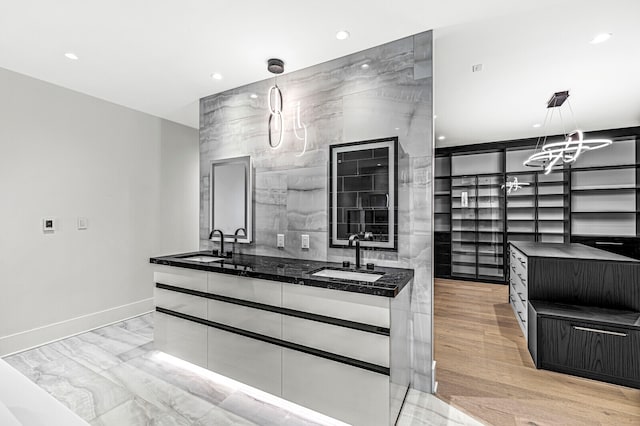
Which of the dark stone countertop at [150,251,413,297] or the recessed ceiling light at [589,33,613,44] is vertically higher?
the recessed ceiling light at [589,33,613,44]

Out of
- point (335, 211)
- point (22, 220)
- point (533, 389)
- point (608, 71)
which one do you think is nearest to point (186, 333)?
point (335, 211)

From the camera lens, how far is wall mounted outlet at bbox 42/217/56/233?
9.96ft

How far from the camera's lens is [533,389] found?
2242 millimetres

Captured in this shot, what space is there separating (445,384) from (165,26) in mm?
3402

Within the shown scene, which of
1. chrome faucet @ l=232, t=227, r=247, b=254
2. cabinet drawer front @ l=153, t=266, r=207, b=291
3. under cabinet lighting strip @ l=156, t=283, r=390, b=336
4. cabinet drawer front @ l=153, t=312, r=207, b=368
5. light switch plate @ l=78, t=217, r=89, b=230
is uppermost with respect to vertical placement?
light switch plate @ l=78, t=217, r=89, b=230

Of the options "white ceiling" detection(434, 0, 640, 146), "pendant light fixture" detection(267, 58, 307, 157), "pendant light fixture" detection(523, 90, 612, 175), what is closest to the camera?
"white ceiling" detection(434, 0, 640, 146)

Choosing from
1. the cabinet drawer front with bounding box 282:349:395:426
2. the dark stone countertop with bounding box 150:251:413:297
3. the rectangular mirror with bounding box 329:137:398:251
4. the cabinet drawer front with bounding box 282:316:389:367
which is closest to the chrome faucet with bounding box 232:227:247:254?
the dark stone countertop with bounding box 150:251:413:297

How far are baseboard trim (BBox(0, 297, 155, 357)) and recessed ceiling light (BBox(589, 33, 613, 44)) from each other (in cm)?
545

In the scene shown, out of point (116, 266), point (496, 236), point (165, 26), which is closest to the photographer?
point (165, 26)

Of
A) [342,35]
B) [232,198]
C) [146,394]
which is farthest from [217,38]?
[146,394]

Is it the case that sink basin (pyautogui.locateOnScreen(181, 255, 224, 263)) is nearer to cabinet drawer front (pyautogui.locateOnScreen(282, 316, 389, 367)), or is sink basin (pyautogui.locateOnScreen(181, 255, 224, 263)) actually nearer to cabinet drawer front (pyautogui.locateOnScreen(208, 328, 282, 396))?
cabinet drawer front (pyautogui.locateOnScreen(208, 328, 282, 396))

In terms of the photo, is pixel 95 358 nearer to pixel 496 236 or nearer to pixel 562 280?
pixel 562 280

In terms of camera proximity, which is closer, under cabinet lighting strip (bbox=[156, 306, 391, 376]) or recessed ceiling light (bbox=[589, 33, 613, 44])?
under cabinet lighting strip (bbox=[156, 306, 391, 376])

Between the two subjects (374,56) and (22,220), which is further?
(22,220)
